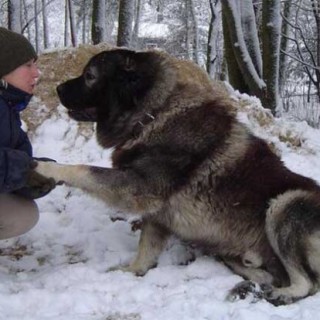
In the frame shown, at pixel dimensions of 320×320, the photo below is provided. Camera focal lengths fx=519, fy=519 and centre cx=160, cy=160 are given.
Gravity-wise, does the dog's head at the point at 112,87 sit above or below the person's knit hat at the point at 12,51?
below

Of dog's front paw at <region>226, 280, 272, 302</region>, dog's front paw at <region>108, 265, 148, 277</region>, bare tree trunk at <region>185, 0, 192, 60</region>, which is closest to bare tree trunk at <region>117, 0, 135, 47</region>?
dog's front paw at <region>108, 265, 148, 277</region>

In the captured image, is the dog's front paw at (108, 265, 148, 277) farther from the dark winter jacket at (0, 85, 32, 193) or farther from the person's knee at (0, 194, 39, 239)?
the dark winter jacket at (0, 85, 32, 193)

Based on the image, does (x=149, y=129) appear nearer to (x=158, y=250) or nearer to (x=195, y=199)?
(x=195, y=199)

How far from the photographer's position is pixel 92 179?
3.49 meters

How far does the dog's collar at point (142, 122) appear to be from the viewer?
3.70 metres

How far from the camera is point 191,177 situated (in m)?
3.61

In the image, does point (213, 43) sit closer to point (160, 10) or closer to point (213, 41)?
point (213, 41)

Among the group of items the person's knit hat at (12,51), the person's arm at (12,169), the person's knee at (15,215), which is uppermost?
the person's knit hat at (12,51)

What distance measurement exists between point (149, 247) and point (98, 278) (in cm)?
49

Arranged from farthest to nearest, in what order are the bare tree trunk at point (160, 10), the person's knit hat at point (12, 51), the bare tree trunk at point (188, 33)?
1. the bare tree trunk at point (160, 10)
2. the bare tree trunk at point (188, 33)
3. the person's knit hat at point (12, 51)

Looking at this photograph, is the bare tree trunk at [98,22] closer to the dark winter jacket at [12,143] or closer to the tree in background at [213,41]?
the tree in background at [213,41]

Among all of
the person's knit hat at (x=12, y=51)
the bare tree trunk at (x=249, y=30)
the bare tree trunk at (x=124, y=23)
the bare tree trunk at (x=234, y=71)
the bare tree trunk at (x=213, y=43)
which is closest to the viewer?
the person's knit hat at (x=12, y=51)

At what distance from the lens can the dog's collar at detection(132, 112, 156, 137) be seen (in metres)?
3.70

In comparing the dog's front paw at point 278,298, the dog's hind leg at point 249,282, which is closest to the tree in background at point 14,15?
the dog's hind leg at point 249,282
